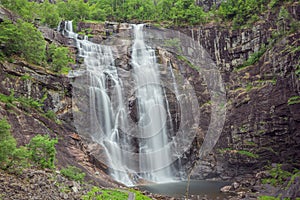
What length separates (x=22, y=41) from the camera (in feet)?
82.8

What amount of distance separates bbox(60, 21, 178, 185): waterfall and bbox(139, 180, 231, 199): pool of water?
2.11 meters

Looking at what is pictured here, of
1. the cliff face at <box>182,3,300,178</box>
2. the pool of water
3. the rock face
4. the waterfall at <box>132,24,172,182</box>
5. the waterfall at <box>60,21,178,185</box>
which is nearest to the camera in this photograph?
the rock face

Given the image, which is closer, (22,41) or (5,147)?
(5,147)

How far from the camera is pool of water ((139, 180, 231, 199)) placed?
871 inches

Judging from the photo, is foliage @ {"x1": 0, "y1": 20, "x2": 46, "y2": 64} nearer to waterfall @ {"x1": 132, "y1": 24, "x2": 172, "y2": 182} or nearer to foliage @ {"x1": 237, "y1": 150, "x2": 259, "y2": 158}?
waterfall @ {"x1": 132, "y1": 24, "x2": 172, "y2": 182}

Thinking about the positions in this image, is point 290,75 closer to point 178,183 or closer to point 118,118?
point 178,183

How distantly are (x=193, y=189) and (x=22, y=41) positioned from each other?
1973 cm

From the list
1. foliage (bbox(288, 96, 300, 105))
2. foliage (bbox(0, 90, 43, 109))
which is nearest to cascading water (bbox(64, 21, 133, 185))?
foliage (bbox(0, 90, 43, 109))

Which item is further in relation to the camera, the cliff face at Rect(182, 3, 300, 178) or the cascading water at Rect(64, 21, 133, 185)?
the cliff face at Rect(182, 3, 300, 178)

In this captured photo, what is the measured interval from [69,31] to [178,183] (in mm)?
26782

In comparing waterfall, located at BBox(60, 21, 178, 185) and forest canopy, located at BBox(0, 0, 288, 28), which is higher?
forest canopy, located at BBox(0, 0, 288, 28)

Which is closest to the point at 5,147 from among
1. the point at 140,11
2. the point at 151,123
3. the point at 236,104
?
the point at 151,123

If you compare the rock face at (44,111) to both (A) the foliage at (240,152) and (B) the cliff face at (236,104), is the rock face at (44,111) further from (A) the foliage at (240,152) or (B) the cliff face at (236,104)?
(A) the foliage at (240,152)

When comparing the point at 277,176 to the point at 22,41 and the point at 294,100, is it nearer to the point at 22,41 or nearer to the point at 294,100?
the point at 294,100
